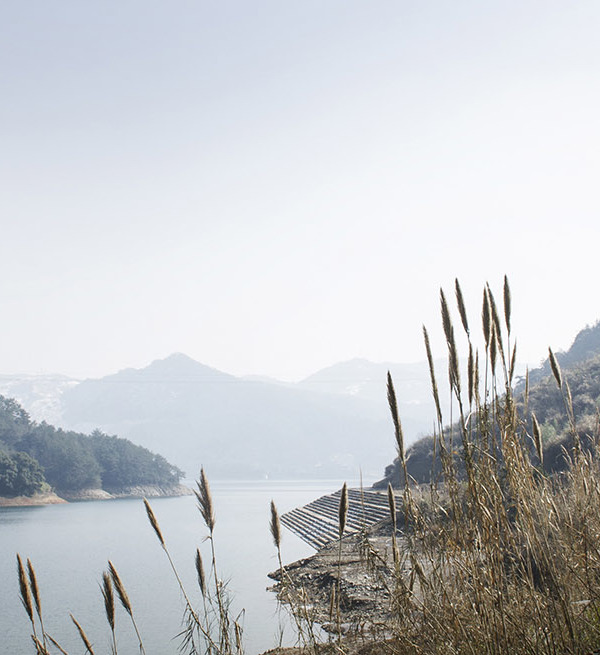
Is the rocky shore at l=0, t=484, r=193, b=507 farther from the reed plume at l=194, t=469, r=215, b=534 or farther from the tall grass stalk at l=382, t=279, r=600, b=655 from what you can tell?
the tall grass stalk at l=382, t=279, r=600, b=655

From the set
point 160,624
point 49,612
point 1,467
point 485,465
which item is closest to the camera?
point 485,465

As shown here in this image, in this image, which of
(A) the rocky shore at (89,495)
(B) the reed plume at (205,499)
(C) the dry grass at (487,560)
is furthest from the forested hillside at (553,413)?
(A) the rocky shore at (89,495)

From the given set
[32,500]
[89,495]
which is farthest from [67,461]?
[32,500]

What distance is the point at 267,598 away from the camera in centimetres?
1969

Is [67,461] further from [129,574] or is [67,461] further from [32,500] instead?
[129,574]

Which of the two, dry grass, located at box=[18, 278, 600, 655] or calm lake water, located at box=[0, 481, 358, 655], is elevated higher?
dry grass, located at box=[18, 278, 600, 655]

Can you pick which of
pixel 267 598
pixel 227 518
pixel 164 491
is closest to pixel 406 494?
pixel 267 598

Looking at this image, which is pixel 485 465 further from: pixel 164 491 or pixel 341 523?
pixel 164 491

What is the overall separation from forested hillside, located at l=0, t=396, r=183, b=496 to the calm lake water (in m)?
20.4

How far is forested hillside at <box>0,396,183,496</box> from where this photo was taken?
7562cm

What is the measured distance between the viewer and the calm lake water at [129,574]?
49.1ft

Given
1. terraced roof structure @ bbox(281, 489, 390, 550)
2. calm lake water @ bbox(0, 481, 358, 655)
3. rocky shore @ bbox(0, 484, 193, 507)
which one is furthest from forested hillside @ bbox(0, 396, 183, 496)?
terraced roof structure @ bbox(281, 489, 390, 550)

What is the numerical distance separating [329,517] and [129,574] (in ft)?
62.9

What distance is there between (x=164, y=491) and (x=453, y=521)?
107793mm
